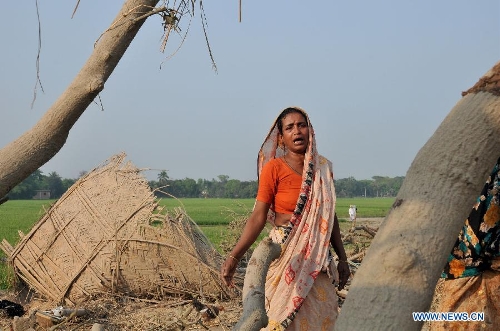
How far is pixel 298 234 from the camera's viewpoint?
362 cm

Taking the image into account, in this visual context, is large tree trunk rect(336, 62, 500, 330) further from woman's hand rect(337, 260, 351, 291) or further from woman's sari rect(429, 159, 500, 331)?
woman's hand rect(337, 260, 351, 291)

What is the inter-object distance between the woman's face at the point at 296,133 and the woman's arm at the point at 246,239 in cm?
38

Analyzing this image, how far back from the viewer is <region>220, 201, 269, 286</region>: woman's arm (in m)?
3.59

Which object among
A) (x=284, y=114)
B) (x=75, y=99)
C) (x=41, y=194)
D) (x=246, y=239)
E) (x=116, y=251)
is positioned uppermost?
(x=284, y=114)

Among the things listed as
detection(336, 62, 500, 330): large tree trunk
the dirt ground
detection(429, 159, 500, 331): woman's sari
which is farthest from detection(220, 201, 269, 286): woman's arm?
detection(336, 62, 500, 330): large tree trunk

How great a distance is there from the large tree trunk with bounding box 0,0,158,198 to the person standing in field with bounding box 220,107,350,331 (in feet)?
6.82

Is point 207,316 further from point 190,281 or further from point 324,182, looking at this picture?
point 324,182

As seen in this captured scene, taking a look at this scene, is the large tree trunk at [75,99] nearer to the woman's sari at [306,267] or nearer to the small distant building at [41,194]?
the woman's sari at [306,267]

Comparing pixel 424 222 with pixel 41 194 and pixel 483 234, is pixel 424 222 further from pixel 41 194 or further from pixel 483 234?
pixel 41 194

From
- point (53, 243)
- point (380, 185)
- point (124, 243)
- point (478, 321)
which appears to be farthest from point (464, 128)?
point (380, 185)

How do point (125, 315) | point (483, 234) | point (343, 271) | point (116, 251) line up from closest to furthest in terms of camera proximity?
point (483, 234) → point (343, 271) → point (125, 315) → point (116, 251)

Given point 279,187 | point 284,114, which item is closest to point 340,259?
point 279,187

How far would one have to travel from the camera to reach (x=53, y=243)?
7.04 meters

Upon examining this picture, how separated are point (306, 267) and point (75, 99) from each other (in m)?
2.25
